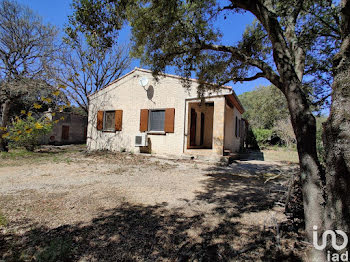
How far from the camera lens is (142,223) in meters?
2.53

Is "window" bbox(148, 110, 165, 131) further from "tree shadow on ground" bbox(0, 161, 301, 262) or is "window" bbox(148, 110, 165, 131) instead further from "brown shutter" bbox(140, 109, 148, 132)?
"tree shadow on ground" bbox(0, 161, 301, 262)

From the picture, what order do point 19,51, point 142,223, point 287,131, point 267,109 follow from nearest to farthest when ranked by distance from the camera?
point 142,223 < point 19,51 < point 287,131 < point 267,109

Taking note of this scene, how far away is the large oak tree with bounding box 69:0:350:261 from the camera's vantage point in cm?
165

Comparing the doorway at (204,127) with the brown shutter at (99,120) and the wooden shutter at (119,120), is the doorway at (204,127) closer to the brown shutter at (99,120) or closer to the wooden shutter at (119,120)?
the wooden shutter at (119,120)

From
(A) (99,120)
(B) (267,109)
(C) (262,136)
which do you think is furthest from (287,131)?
(A) (99,120)

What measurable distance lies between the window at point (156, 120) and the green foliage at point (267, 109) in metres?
6.91

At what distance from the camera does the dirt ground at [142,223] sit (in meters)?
1.91

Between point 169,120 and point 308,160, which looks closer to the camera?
point 308,160

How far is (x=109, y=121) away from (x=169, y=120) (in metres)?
4.53

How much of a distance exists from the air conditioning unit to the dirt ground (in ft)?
17.1

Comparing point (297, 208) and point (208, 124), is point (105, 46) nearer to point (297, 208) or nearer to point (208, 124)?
point (297, 208)

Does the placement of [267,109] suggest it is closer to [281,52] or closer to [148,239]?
[281,52]

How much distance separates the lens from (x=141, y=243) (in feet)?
6.84

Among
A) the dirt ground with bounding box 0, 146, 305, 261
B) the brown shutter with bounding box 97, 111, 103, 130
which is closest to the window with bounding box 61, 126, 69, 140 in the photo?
the brown shutter with bounding box 97, 111, 103, 130
